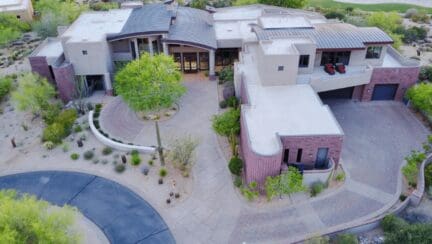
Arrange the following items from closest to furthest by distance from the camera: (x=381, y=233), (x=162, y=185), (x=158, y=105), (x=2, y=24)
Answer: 1. (x=381, y=233)
2. (x=162, y=185)
3. (x=158, y=105)
4. (x=2, y=24)

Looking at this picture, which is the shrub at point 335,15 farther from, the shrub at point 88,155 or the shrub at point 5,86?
the shrub at point 5,86

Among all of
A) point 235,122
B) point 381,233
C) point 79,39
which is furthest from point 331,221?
point 79,39

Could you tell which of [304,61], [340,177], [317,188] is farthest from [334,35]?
[317,188]

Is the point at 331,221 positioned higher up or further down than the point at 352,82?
further down

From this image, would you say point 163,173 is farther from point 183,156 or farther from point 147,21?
point 147,21

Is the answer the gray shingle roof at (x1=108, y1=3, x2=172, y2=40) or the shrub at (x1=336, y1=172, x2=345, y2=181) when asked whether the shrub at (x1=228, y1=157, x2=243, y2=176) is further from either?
the gray shingle roof at (x1=108, y1=3, x2=172, y2=40)

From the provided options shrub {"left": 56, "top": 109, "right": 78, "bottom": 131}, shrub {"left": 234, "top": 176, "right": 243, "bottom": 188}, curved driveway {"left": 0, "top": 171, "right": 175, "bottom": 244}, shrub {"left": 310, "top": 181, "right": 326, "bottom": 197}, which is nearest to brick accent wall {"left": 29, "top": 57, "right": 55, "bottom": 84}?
shrub {"left": 56, "top": 109, "right": 78, "bottom": 131}

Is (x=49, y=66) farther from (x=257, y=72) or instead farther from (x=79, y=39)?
(x=257, y=72)

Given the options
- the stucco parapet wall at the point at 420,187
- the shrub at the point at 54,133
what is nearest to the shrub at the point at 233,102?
the shrub at the point at 54,133
